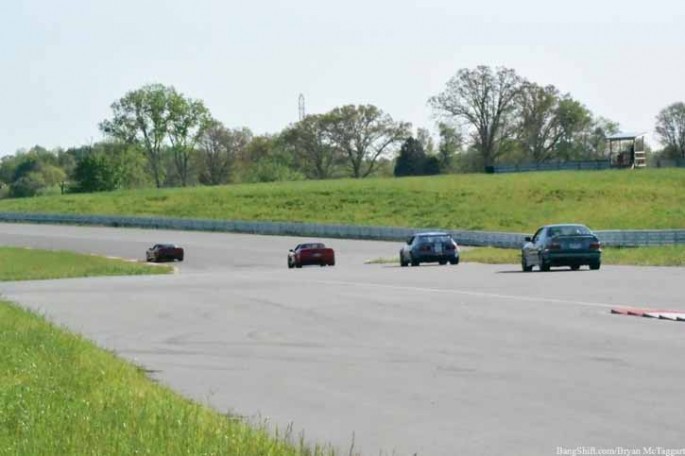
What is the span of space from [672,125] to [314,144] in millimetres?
49120

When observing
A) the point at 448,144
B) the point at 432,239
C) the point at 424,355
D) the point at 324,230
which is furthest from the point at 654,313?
the point at 448,144

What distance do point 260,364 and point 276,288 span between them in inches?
683

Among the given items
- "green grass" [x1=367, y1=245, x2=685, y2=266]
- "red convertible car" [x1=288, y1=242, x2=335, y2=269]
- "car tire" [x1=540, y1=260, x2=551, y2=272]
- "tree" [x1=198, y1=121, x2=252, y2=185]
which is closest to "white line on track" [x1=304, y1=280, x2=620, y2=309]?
"car tire" [x1=540, y1=260, x2=551, y2=272]

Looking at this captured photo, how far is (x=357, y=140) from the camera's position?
171125 millimetres

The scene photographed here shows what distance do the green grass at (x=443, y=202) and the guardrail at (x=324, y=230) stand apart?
582 cm

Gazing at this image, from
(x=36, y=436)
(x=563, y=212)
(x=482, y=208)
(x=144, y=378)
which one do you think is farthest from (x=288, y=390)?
(x=482, y=208)

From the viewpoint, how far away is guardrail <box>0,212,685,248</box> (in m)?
61.8

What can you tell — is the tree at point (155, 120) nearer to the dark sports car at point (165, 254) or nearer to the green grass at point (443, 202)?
the green grass at point (443, 202)

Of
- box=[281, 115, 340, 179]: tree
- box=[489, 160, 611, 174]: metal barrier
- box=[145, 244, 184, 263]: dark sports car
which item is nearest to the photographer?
box=[145, 244, 184, 263]: dark sports car

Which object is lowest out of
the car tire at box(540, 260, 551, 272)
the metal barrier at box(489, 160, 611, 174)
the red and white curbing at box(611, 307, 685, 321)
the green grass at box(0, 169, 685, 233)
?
the red and white curbing at box(611, 307, 685, 321)

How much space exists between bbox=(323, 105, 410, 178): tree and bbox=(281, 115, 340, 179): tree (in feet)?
3.34

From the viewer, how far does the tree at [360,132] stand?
16762cm

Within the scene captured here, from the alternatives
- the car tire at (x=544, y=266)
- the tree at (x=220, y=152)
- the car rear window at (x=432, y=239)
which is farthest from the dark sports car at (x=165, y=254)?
the tree at (x=220, y=152)

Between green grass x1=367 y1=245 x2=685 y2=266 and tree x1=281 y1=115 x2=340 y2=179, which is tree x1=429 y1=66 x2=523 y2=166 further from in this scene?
green grass x1=367 y1=245 x2=685 y2=266
